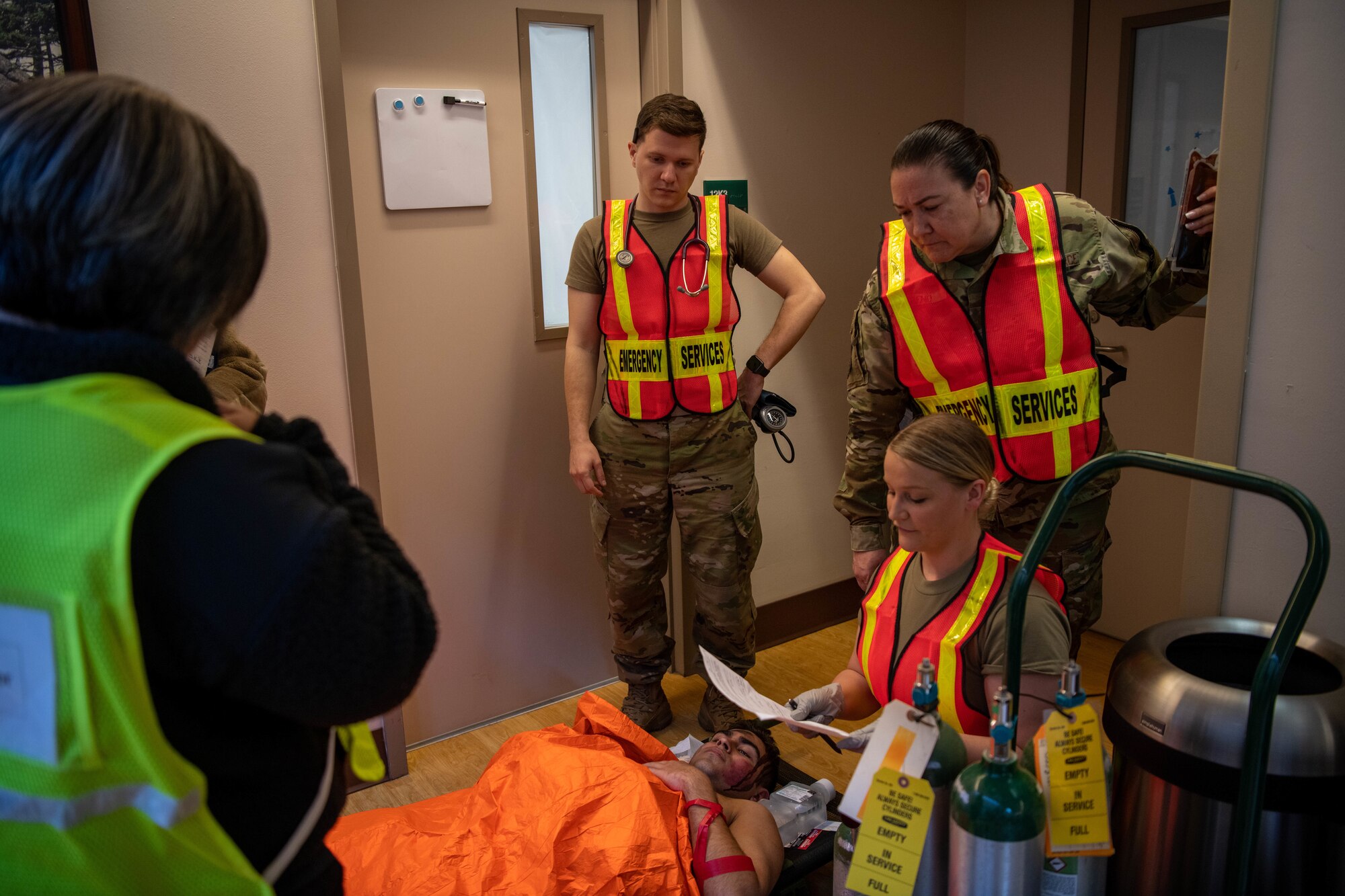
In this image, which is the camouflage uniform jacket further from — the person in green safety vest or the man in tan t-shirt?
the person in green safety vest

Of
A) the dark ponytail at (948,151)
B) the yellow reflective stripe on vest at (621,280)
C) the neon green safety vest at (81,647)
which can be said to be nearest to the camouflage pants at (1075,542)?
the dark ponytail at (948,151)

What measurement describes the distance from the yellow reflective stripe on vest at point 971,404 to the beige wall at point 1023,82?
140 cm

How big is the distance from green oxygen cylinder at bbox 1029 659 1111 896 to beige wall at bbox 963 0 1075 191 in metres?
2.53

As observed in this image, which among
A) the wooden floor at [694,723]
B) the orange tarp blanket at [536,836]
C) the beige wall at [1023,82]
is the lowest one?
the wooden floor at [694,723]

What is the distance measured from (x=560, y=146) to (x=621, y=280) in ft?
1.74

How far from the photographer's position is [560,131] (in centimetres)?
288

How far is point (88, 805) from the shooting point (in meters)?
0.77

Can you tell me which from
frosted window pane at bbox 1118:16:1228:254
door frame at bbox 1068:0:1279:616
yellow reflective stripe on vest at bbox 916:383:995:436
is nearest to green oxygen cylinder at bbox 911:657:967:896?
door frame at bbox 1068:0:1279:616

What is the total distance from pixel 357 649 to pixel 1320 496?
1.43 m

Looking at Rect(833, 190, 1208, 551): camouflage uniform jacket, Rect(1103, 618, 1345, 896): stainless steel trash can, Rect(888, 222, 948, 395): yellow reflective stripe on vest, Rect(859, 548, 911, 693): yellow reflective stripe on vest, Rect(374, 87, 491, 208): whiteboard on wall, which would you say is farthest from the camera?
Rect(374, 87, 491, 208): whiteboard on wall

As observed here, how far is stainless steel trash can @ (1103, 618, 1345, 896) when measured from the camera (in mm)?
1033

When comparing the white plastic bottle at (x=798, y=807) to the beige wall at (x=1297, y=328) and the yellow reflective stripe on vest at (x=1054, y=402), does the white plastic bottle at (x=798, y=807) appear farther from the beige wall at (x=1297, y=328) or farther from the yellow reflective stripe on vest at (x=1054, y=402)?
the beige wall at (x=1297, y=328)

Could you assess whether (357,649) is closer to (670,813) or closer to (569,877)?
(569,877)

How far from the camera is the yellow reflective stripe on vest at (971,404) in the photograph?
2.04 m
